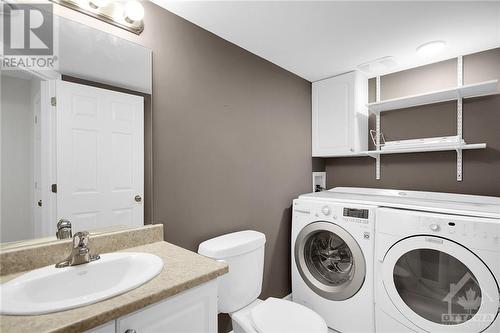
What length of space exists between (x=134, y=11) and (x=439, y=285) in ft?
7.62

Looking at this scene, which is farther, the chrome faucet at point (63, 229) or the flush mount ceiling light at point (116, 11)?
the flush mount ceiling light at point (116, 11)

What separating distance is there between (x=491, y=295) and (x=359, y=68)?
1.87 meters

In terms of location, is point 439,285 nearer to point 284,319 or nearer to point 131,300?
point 284,319

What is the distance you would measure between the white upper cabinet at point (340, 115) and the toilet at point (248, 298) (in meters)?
1.26

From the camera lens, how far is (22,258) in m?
0.92

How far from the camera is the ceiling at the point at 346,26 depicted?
54.1 inches

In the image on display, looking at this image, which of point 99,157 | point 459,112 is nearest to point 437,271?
point 459,112

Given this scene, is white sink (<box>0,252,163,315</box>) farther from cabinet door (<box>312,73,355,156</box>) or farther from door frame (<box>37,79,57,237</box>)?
cabinet door (<box>312,73,355,156</box>)

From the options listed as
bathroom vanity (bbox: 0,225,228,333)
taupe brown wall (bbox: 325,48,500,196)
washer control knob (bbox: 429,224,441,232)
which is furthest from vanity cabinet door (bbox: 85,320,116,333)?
taupe brown wall (bbox: 325,48,500,196)

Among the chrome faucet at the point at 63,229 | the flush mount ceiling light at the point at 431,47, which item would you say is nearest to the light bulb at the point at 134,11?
the chrome faucet at the point at 63,229

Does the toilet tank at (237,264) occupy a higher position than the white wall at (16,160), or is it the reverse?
the white wall at (16,160)

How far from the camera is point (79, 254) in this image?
96 centimetres

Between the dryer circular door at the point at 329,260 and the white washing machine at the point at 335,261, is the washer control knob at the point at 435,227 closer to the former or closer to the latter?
the white washing machine at the point at 335,261

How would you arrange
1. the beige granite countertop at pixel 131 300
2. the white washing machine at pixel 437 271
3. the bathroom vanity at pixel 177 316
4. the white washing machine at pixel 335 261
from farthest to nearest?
the white washing machine at pixel 335 261 < the white washing machine at pixel 437 271 < the bathroom vanity at pixel 177 316 < the beige granite countertop at pixel 131 300
